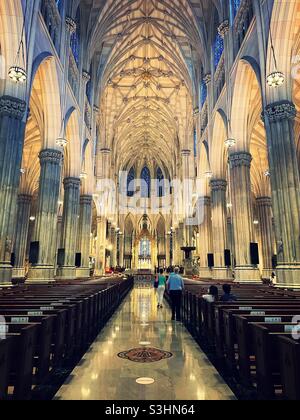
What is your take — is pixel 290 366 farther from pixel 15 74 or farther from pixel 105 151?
pixel 105 151

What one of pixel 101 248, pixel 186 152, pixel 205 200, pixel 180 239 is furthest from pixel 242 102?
pixel 180 239

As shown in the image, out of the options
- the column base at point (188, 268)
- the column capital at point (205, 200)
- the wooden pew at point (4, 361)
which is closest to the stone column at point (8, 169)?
the wooden pew at point (4, 361)

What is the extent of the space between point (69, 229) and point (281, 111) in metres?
14.9

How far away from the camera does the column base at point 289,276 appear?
9.75m

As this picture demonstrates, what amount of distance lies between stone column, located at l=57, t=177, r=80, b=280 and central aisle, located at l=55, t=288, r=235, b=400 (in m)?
12.9

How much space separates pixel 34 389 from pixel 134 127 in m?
45.0

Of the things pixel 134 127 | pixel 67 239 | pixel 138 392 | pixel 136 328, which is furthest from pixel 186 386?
pixel 134 127

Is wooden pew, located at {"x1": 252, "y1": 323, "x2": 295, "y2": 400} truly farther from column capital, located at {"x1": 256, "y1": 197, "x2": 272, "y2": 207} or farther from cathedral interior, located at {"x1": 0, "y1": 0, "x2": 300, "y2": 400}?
column capital, located at {"x1": 256, "y1": 197, "x2": 272, "y2": 207}

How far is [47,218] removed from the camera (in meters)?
14.9

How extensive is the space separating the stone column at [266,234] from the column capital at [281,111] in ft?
65.8

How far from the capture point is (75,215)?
67.7ft

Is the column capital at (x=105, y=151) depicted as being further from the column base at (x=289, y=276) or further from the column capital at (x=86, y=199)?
the column base at (x=289, y=276)

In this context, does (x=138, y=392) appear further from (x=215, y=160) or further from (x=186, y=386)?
(x=215, y=160)
